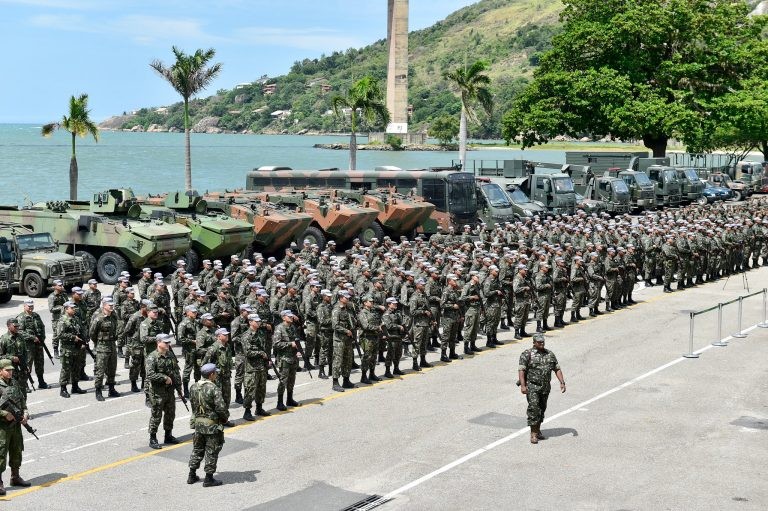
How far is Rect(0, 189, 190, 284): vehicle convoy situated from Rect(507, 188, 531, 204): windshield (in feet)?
48.6

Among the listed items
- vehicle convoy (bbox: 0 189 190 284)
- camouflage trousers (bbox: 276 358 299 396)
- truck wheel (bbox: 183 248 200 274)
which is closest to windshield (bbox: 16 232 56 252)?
vehicle convoy (bbox: 0 189 190 284)

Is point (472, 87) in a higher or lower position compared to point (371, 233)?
higher

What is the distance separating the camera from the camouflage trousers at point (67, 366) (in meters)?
17.0

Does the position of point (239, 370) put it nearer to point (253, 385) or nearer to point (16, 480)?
Result: point (253, 385)

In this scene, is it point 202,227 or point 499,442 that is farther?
point 202,227

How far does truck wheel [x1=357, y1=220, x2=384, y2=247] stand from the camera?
36844mm

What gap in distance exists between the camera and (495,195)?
130ft

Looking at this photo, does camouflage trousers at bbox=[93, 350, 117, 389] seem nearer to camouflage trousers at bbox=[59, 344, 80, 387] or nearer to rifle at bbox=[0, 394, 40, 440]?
camouflage trousers at bbox=[59, 344, 80, 387]

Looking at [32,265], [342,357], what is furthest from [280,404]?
[32,265]

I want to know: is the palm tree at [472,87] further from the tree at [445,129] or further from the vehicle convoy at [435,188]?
the tree at [445,129]

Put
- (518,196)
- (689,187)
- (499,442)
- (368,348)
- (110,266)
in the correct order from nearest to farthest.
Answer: (499,442), (368,348), (110,266), (518,196), (689,187)

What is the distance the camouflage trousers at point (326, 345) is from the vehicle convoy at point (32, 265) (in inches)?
404

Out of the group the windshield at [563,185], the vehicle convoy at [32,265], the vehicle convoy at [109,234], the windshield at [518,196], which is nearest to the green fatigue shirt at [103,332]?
the vehicle convoy at [32,265]

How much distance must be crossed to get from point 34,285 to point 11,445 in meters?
15.1
